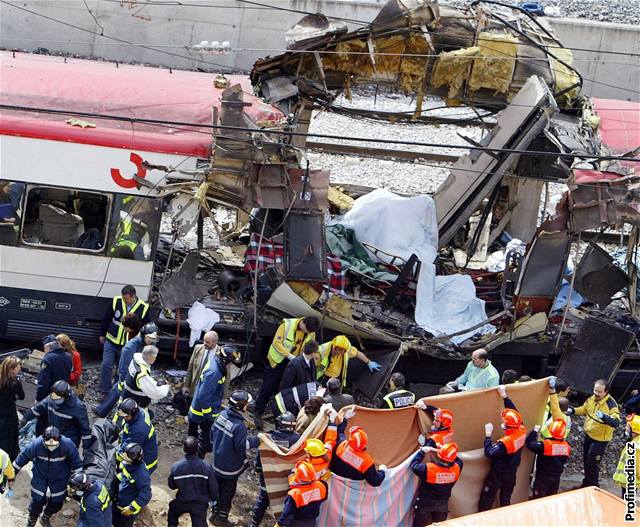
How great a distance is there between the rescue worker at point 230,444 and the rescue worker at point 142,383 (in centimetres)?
65

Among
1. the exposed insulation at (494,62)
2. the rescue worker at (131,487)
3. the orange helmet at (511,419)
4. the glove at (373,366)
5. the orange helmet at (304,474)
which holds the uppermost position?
the exposed insulation at (494,62)

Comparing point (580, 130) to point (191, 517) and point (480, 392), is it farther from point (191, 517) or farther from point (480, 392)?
point (191, 517)

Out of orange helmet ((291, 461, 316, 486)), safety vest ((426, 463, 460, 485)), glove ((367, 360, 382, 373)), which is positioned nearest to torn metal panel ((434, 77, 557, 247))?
glove ((367, 360, 382, 373))

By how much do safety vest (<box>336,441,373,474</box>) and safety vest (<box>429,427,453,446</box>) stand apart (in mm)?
718

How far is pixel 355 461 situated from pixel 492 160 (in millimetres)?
5787

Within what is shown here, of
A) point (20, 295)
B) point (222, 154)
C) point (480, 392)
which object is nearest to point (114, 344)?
point (20, 295)

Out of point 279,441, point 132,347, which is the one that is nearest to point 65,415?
point 132,347

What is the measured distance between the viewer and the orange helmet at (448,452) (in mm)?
9555

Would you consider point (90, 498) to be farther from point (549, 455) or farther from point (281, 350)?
point (549, 455)

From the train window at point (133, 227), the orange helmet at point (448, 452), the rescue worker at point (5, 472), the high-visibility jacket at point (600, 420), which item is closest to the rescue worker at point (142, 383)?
the rescue worker at point (5, 472)

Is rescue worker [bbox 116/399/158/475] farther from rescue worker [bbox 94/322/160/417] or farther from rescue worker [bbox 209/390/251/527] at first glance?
rescue worker [bbox 94/322/160/417]

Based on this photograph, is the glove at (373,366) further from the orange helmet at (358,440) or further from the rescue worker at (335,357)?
the orange helmet at (358,440)

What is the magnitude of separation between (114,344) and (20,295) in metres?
1.45

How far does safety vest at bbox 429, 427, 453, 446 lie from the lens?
32.0 feet
